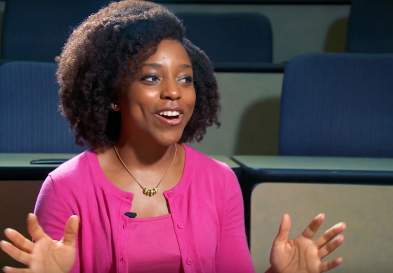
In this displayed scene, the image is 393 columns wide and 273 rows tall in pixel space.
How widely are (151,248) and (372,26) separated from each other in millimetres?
2206

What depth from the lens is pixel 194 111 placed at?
141 cm

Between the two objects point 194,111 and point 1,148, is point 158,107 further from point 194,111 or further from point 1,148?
point 1,148

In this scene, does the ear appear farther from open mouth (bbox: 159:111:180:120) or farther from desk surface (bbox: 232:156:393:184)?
desk surface (bbox: 232:156:393:184)

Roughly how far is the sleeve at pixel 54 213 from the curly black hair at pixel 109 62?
0.14 metres

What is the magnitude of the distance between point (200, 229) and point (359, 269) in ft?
1.49

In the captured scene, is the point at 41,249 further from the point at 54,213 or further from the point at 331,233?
the point at 331,233

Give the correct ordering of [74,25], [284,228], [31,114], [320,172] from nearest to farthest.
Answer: [284,228] < [320,172] < [31,114] < [74,25]

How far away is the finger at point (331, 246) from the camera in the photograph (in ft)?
3.59

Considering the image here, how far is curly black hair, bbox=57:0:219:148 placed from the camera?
1.25 meters

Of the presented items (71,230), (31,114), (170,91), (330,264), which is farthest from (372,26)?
(71,230)

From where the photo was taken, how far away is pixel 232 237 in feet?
4.25

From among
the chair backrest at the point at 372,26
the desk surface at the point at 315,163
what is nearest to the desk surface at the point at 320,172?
the desk surface at the point at 315,163

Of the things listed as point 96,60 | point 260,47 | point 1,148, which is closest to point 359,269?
point 96,60

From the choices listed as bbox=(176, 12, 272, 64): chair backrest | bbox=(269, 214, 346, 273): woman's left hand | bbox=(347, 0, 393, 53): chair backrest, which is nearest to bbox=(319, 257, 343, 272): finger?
bbox=(269, 214, 346, 273): woman's left hand
